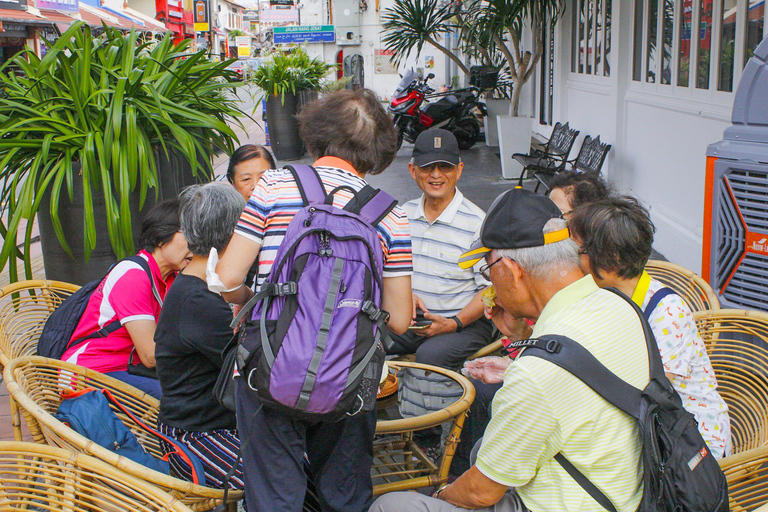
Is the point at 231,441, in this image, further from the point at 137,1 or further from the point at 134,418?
the point at 137,1

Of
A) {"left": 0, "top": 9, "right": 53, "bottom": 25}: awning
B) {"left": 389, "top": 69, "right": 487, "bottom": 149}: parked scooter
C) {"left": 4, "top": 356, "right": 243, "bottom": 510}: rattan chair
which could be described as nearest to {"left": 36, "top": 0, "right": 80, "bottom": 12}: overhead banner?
{"left": 0, "top": 9, "right": 53, "bottom": 25}: awning

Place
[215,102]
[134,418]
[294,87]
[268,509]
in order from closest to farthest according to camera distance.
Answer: [268,509] → [134,418] → [215,102] → [294,87]

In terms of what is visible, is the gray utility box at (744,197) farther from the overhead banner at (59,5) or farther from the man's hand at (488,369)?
the overhead banner at (59,5)

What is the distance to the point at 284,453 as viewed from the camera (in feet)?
6.01

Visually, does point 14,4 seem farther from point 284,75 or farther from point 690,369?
point 690,369

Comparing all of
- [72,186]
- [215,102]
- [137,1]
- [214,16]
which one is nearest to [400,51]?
[215,102]

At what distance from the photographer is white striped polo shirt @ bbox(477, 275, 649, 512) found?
145 centimetres

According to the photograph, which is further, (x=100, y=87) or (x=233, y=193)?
(x=100, y=87)

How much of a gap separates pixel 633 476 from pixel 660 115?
5.28m

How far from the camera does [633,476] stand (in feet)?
4.93

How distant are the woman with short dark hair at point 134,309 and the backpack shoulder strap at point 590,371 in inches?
67.7

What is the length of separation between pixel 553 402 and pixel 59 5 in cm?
2537

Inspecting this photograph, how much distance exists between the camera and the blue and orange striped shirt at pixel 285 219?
1891 millimetres

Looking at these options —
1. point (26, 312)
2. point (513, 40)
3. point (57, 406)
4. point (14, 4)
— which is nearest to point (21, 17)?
point (14, 4)
